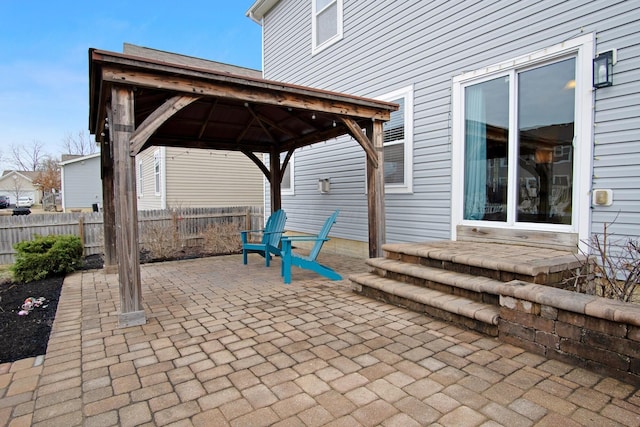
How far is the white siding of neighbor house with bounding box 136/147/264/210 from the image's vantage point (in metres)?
12.0

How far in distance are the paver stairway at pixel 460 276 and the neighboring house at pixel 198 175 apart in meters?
8.68

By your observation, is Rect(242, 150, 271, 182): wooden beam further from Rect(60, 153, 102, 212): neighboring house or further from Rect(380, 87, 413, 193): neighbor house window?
Rect(60, 153, 102, 212): neighboring house

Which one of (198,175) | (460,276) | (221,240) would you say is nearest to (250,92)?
(460,276)

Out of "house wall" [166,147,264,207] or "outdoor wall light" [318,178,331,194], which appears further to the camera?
"house wall" [166,147,264,207]

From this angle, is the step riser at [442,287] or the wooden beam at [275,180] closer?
the step riser at [442,287]

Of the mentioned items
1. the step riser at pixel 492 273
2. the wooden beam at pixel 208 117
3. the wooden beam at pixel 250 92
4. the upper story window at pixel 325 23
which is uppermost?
the upper story window at pixel 325 23

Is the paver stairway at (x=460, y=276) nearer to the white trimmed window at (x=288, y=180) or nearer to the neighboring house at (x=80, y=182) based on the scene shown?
the white trimmed window at (x=288, y=180)

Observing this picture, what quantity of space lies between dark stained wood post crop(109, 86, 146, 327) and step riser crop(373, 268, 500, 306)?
2.50 metres

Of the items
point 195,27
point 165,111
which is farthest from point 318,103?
point 195,27

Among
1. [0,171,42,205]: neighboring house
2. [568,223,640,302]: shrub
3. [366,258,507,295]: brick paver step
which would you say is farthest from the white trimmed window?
[0,171,42,205]: neighboring house

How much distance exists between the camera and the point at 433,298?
3.21 metres

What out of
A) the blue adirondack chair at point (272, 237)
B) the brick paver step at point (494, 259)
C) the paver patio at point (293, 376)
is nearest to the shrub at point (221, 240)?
the blue adirondack chair at point (272, 237)

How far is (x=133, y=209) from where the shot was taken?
3.24 meters

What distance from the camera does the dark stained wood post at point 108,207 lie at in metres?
5.17
